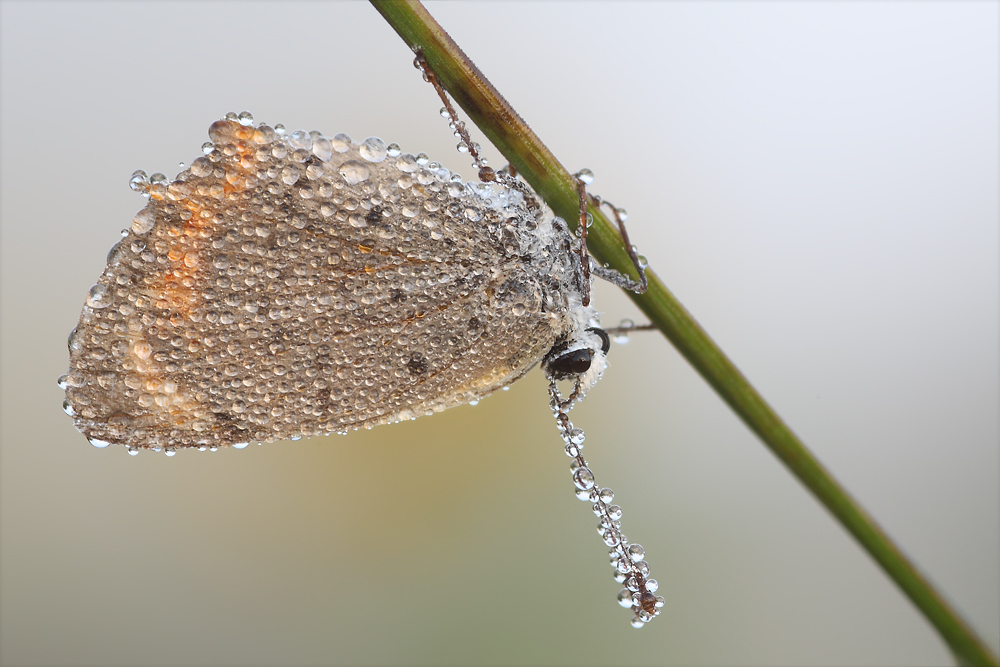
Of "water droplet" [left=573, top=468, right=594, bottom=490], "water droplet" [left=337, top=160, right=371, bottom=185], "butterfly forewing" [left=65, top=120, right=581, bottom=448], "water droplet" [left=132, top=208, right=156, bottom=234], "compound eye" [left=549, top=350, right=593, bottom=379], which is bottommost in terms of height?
"water droplet" [left=573, top=468, right=594, bottom=490]

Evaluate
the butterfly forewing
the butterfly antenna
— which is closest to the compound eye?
the butterfly forewing

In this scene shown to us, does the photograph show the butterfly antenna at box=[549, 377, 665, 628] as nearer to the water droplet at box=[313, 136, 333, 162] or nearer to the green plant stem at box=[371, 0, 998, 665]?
the green plant stem at box=[371, 0, 998, 665]

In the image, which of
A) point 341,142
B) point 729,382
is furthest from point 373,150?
point 729,382

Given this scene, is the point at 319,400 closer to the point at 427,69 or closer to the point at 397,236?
the point at 397,236

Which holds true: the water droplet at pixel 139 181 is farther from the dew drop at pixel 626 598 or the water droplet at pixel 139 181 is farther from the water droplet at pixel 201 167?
the dew drop at pixel 626 598

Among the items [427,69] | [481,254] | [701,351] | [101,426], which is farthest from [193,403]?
[701,351]

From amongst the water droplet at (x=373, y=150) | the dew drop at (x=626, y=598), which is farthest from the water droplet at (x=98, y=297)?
the dew drop at (x=626, y=598)

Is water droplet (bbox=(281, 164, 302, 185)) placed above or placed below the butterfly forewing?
above
